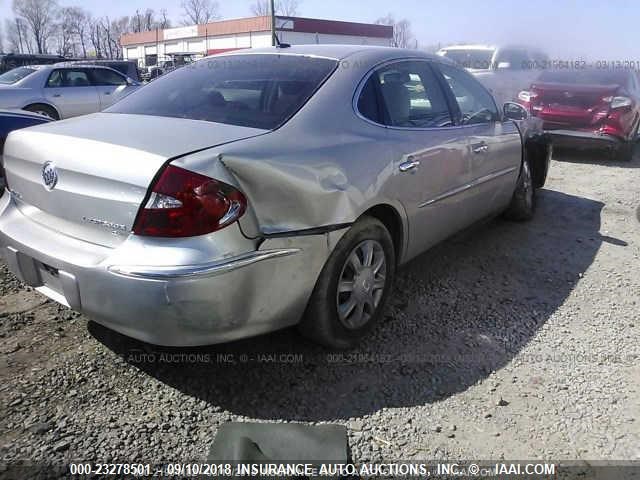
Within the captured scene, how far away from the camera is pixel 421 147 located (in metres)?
3.10

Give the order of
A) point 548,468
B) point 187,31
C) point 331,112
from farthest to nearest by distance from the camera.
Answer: point 187,31, point 331,112, point 548,468

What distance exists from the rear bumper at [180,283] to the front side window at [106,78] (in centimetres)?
996

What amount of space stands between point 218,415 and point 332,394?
53cm

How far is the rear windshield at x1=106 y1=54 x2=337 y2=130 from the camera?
8.55 ft

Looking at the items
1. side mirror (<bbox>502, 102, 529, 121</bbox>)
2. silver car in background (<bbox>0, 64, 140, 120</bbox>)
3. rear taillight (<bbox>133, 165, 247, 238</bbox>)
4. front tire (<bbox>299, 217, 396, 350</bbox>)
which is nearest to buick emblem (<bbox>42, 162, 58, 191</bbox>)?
rear taillight (<bbox>133, 165, 247, 238</bbox>)

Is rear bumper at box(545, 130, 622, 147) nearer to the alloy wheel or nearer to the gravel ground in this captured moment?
the gravel ground

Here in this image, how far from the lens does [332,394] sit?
2521mm

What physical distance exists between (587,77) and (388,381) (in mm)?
8083

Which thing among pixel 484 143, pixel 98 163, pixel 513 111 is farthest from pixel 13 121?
pixel 513 111

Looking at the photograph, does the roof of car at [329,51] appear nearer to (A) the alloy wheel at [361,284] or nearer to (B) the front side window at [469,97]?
(B) the front side window at [469,97]

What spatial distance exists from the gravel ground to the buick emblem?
0.88 meters

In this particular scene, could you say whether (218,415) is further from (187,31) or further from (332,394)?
(187,31)

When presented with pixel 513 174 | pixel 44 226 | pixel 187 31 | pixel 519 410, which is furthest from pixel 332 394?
pixel 187 31

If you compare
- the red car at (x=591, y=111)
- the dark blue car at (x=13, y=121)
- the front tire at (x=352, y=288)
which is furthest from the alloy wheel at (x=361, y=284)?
the red car at (x=591, y=111)
